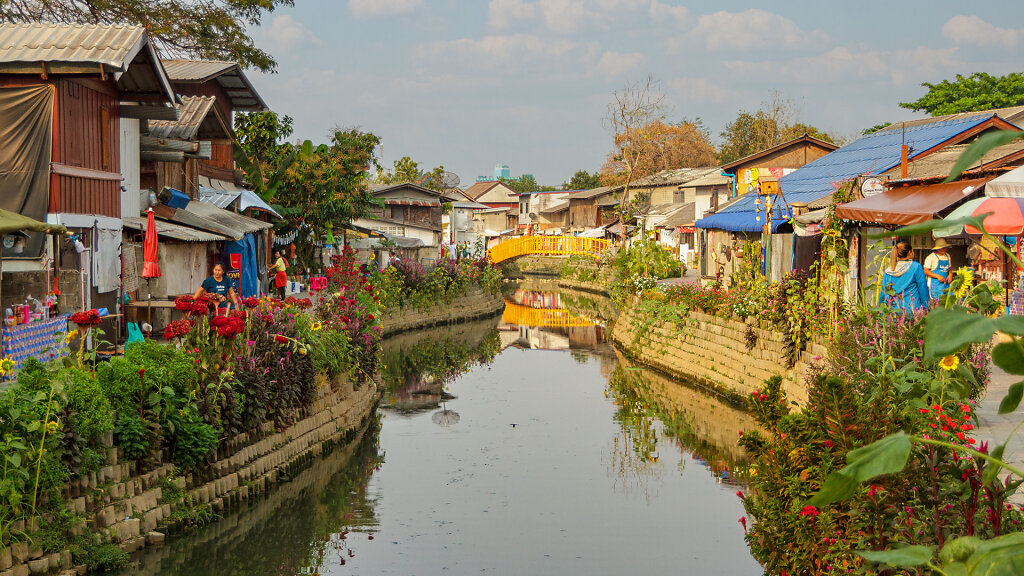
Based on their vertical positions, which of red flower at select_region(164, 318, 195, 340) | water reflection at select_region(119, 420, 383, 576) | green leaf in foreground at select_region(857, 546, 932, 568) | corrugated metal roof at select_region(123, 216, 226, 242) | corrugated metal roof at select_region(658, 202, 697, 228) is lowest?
water reflection at select_region(119, 420, 383, 576)

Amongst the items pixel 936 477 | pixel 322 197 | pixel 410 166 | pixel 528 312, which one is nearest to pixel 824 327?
pixel 936 477

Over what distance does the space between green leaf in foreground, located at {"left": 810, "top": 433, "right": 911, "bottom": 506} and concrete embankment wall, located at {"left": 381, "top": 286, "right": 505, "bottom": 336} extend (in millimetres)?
26634

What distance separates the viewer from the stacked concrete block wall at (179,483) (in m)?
8.01

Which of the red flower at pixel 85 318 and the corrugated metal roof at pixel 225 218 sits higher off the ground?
the corrugated metal roof at pixel 225 218

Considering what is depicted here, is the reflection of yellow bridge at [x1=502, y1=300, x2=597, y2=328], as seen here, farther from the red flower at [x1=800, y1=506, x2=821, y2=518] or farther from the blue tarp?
the red flower at [x1=800, y1=506, x2=821, y2=518]

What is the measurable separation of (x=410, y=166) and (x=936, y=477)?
50.4m

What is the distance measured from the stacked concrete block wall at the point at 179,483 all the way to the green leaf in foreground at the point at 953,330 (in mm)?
7231

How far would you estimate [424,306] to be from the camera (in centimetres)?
3191

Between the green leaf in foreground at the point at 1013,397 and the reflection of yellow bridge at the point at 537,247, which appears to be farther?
the reflection of yellow bridge at the point at 537,247

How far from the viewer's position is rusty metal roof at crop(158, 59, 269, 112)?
20.3 meters

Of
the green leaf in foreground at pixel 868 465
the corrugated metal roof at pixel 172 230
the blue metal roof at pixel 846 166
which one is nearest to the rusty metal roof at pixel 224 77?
the corrugated metal roof at pixel 172 230

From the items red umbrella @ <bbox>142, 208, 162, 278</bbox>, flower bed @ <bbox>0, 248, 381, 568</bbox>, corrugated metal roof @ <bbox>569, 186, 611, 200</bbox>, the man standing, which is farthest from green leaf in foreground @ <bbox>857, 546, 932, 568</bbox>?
corrugated metal roof @ <bbox>569, 186, 611, 200</bbox>

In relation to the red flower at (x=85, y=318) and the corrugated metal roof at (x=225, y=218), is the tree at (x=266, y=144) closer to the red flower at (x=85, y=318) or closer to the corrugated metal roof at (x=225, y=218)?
the corrugated metal roof at (x=225, y=218)

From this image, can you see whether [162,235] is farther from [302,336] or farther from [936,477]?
[936,477]
